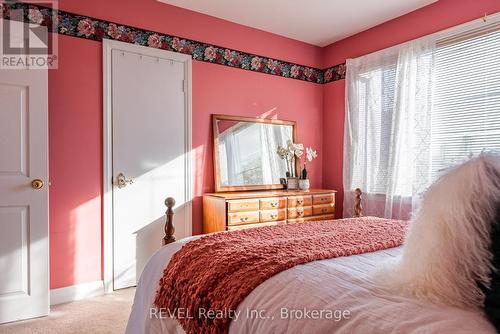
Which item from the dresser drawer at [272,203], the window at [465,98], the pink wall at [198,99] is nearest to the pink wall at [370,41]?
the pink wall at [198,99]

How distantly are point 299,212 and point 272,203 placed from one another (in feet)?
1.25

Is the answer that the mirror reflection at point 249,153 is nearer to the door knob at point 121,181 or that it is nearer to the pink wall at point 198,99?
the pink wall at point 198,99

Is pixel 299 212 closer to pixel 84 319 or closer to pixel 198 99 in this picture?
pixel 198 99

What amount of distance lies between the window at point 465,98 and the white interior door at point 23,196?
10.8 feet

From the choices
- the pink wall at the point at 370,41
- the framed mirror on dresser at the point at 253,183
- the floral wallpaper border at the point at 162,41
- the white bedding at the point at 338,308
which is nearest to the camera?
the white bedding at the point at 338,308

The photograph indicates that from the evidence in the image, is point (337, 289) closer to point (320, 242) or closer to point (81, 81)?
point (320, 242)

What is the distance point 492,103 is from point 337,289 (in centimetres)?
265

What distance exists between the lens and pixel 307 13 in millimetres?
3482

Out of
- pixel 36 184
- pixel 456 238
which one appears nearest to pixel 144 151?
pixel 36 184

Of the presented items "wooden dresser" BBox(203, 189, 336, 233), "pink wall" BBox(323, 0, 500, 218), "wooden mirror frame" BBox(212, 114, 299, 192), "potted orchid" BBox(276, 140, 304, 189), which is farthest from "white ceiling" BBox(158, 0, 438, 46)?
"wooden dresser" BBox(203, 189, 336, 233)

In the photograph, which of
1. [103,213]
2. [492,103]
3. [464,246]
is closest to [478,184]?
[464,246]

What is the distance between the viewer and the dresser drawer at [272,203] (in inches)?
129

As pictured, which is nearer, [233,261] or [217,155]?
[233,261]

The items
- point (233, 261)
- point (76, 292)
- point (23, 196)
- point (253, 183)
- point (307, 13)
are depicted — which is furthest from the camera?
point (253, 183)
